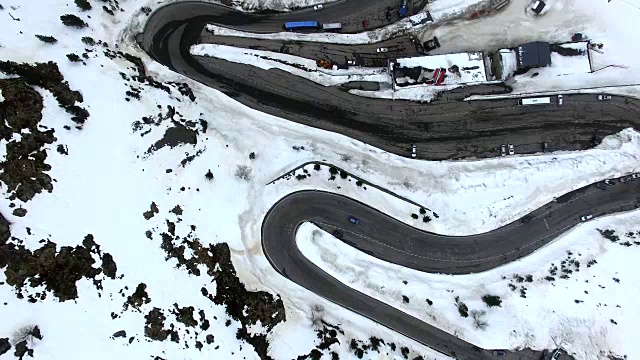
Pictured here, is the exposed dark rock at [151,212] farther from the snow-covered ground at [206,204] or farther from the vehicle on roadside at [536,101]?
the vehicle on roadside at [536,101]

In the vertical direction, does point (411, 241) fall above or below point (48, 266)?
below

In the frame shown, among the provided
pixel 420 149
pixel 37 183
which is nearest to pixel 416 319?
pixel 420 149

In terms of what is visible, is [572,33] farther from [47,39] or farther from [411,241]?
[47,39]

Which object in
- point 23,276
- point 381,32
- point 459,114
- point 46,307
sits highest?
point 381,32

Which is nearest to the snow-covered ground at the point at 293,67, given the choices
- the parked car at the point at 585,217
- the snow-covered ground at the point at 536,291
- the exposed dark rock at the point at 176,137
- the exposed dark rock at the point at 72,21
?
the exposed dark rock at the point at 176,137

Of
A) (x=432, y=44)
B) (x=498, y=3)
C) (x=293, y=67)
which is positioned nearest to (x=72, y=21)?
(x=293, y=67)

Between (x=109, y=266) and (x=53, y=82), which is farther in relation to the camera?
(x=53, y=82)

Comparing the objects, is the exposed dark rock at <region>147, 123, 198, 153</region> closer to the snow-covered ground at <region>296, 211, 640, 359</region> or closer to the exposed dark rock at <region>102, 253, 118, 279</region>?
the exposed dark rock at <region>102, 253, 118, 279</region>

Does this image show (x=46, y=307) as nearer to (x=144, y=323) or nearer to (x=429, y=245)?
(x=144, y=323)
